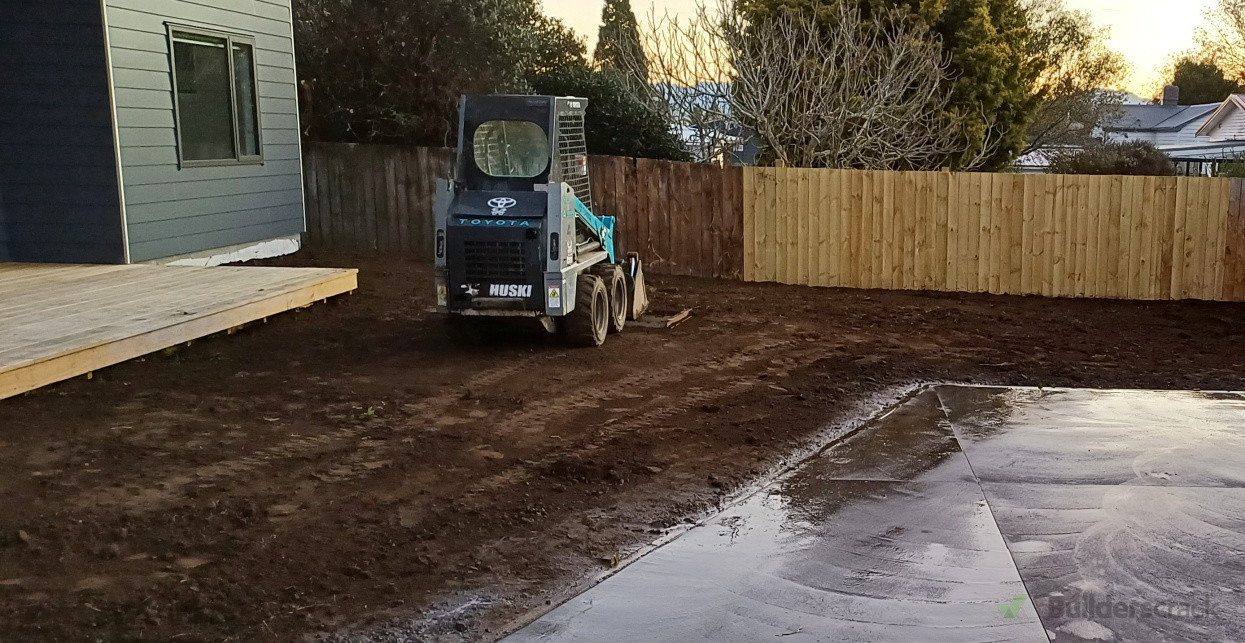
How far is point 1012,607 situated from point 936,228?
9562 mm

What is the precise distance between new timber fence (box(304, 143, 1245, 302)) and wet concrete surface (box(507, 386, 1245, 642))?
19.7 ft

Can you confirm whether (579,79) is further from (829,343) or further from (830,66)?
(829,343)

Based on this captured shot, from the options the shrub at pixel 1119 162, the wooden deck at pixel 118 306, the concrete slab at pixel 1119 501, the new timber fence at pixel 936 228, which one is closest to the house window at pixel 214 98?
the wooden deck at pixel 118 306

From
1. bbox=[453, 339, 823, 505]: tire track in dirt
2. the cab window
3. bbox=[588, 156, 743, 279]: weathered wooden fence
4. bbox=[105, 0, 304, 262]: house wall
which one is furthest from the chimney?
the cab window

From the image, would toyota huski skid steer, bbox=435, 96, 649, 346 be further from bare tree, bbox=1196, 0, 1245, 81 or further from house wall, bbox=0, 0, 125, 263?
bare tree, bbox=1196, 0, 1245, 81

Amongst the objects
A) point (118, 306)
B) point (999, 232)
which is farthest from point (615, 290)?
point (999, 232)

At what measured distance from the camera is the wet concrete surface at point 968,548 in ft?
14.9

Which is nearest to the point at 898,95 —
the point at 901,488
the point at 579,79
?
the point at 579,79

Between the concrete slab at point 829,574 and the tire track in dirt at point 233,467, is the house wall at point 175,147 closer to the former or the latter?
the tire track in dirt at point 233,467

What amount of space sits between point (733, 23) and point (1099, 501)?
12.8m

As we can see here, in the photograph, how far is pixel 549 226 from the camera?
29.4ft

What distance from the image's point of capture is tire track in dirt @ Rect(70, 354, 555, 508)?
18.8ft

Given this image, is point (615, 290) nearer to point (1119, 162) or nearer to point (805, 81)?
point (805, 81)

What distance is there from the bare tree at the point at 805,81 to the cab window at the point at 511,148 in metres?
7.86
